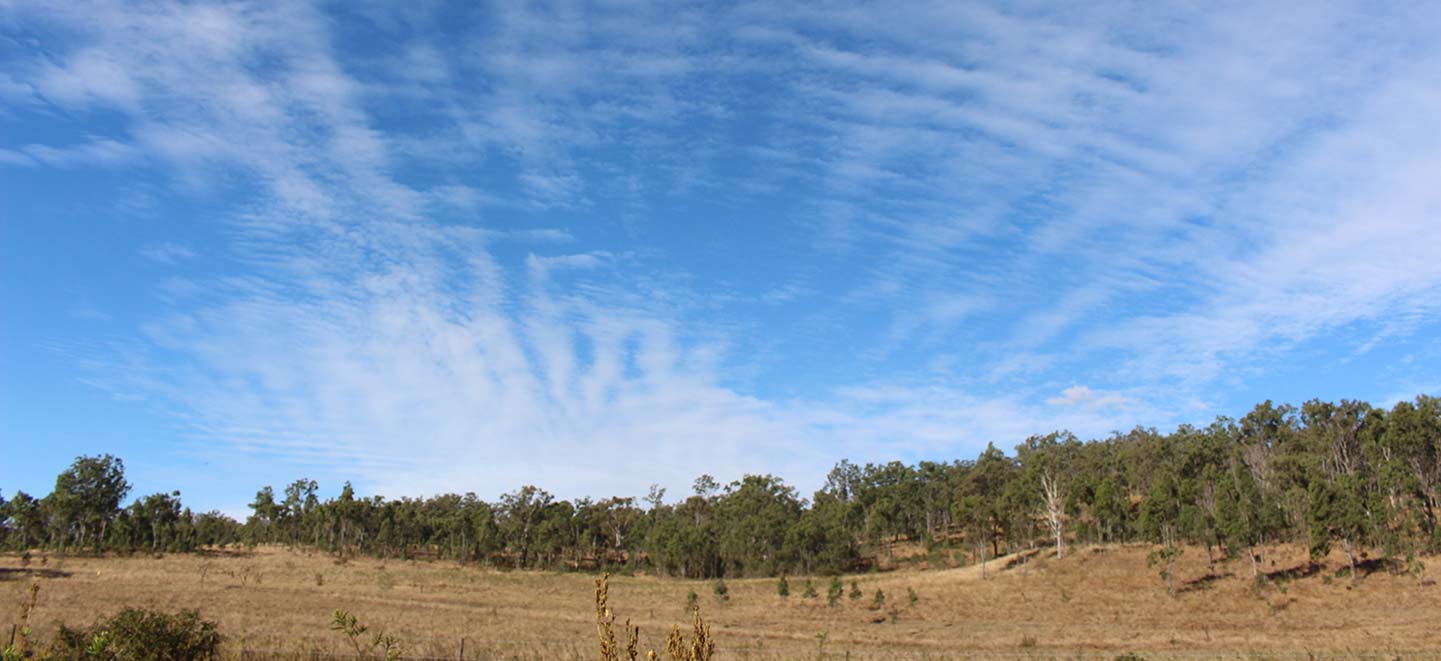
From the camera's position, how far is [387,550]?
A: 103 meters

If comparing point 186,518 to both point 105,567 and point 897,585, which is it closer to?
point 105,567

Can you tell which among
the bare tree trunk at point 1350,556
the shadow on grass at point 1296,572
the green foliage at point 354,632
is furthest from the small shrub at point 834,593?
the green foliage at point 354,632

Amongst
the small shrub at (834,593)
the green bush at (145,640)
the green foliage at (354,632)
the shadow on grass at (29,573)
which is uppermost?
the green foliage at (354,632)

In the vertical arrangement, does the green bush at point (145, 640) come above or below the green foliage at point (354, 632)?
below

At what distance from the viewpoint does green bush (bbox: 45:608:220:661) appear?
14.2m

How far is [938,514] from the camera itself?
118562 millimetres

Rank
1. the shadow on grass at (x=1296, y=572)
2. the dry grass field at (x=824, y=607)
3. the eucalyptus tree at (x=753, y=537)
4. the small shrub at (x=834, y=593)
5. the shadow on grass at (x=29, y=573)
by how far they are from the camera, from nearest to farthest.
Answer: the dry grass field at (x=824, y=607) → the shadow on grass at (x=29, y=573) → the small shrub at (x=834, y=593) → the shadow on grass at (x=1296, y=572) → the eucalyptus tree at (x=753, y=537)

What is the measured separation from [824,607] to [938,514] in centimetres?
6298

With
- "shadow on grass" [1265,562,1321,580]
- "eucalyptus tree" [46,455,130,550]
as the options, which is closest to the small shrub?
"shadow on grass" [1265,562,1321,580]

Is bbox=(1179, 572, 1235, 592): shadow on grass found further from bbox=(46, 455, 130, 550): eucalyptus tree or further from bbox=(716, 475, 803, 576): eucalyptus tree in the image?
bbox=(46, 455, 130, 550): eucalyptus tree

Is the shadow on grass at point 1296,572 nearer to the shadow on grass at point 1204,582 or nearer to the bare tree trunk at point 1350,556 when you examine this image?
the bare tree trunk at point 1350,556

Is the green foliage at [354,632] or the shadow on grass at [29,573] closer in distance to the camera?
the green foliage at [354,632]

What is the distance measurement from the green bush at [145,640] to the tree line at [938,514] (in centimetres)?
6693

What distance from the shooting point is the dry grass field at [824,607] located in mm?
32875
